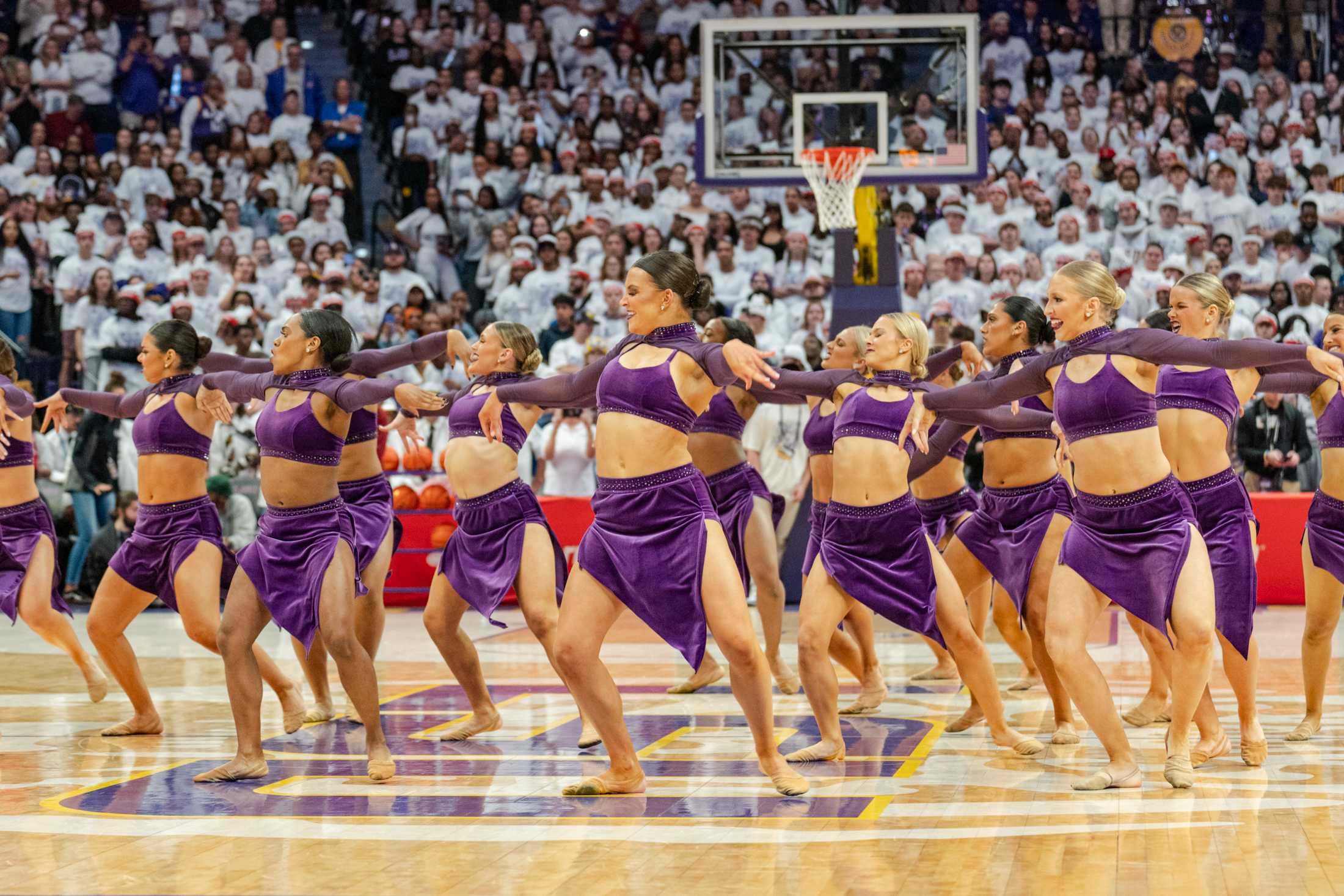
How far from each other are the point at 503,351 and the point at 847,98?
7.08 m

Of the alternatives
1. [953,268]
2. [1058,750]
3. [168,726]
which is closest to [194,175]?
[953,268]

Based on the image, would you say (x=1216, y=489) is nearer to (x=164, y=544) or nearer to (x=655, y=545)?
(x=655, y=545)

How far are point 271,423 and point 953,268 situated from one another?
978 cm

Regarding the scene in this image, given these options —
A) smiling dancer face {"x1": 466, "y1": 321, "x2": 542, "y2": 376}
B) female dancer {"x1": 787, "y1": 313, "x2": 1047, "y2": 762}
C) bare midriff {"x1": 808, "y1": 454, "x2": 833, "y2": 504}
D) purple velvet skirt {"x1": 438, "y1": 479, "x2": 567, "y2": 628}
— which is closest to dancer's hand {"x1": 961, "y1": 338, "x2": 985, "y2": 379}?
female dancer {"x1": 787, "y1": 313, "x2": 1047, "y2": 762}

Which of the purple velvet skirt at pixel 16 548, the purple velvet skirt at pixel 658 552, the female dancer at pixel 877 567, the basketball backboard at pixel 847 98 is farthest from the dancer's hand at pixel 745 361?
the basketball backboard at pixel 847 98

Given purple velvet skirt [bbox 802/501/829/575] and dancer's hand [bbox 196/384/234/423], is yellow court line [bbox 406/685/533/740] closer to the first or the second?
purple velvet skirt [bbox 802/501/829/575]

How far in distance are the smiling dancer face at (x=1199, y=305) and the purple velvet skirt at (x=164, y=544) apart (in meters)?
4.50

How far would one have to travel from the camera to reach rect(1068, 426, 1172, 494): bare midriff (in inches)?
241

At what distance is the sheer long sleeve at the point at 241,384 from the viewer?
7000 mm

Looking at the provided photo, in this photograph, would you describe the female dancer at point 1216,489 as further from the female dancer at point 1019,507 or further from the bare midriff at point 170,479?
the bare midriff at point 170,479

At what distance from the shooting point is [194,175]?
18.5 m

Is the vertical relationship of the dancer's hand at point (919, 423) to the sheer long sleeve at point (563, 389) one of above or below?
below

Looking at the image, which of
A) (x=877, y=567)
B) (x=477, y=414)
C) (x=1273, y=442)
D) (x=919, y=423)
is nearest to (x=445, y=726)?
(x=477, y=414)

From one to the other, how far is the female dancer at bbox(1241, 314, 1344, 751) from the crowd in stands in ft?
19.3
